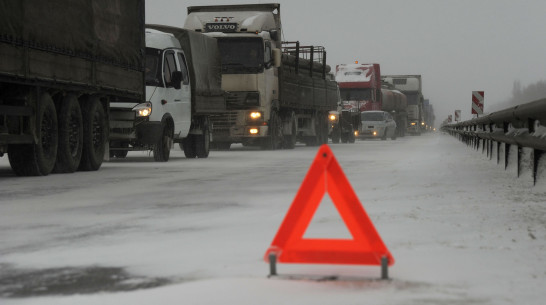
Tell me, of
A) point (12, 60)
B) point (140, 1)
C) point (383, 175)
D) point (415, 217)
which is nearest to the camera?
point (415, 217)

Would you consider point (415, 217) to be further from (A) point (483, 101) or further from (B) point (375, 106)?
(B) point (375, 106)

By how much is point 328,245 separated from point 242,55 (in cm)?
2583

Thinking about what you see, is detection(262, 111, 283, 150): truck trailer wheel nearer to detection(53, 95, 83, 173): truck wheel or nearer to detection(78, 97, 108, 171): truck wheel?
detection(78, 97, 108, 171): truck wheel

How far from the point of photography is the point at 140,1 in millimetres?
21469

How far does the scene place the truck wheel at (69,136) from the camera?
1747 centimetres

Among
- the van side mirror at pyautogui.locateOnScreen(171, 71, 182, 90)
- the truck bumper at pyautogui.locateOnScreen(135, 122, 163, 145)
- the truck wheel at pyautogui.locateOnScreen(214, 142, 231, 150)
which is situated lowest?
the truck wheel at pyautogui.locateOnScreen(214, 142, 231, 150)

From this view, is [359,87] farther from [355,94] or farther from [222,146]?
[222,146]

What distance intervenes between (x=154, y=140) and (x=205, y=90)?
3.98 meters

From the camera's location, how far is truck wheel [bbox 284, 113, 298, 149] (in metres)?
35.8

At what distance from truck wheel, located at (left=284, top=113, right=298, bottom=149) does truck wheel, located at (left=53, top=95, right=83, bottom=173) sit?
17.7 meters

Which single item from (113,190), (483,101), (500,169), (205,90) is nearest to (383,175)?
(500,169)

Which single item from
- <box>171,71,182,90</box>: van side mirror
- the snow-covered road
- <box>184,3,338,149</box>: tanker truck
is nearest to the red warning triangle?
the snow-covered road

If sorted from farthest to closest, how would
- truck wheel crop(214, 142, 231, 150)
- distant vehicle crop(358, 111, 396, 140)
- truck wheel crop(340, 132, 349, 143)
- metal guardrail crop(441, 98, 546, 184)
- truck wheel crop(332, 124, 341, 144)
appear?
distant vehicle crop(358, 111, 396, 140) → truck wheel crop(340, 132, 349, 143) → truck wheel crop(332, 124, 341, 144) → truck wheel crop(214, 142, 231, 150) → metal guardrail crop(441, 98, 546, 184)

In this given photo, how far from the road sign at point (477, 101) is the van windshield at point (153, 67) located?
22510 mm
